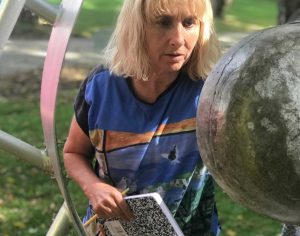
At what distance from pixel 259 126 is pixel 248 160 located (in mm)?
81

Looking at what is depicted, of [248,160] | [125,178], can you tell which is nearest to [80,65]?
[125,178]

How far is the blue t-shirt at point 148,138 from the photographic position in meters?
2.22

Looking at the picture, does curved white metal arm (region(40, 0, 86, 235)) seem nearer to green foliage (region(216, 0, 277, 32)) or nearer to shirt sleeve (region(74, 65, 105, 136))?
shirt sleeve (region(74, 65, 105, 136))

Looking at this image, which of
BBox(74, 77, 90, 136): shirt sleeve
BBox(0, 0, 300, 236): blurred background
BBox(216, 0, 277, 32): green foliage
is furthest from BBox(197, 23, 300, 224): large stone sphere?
BBox(216, 0, 277, 32): green foliage

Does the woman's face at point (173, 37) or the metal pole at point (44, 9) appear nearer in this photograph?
the metal pole at point (44, 9)

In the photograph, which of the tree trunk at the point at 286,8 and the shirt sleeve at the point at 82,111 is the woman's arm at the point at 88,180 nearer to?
the shirt sleeve at the point at 82,111

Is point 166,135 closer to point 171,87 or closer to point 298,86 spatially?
point 171,87

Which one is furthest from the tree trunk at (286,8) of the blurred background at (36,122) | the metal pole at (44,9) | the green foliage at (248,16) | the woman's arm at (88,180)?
the green foliage at (248,16)

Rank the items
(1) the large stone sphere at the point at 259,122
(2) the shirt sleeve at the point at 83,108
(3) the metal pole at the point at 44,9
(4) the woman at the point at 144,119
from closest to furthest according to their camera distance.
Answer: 1. (1) the large stone sphere at the point at 259,122
2. (3) the metal pole at the point at 44,9
3. (4) the woman at the point at 144,119
4. (2) the shirt sleeve at the point at 83,108

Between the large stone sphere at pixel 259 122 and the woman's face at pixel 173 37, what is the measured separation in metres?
0.42

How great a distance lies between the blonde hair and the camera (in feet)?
6.86

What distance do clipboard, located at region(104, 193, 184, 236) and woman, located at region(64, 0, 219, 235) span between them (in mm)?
125

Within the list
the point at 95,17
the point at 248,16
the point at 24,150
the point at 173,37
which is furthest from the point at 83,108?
the point at 248,16

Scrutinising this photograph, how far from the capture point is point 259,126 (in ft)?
4.95
